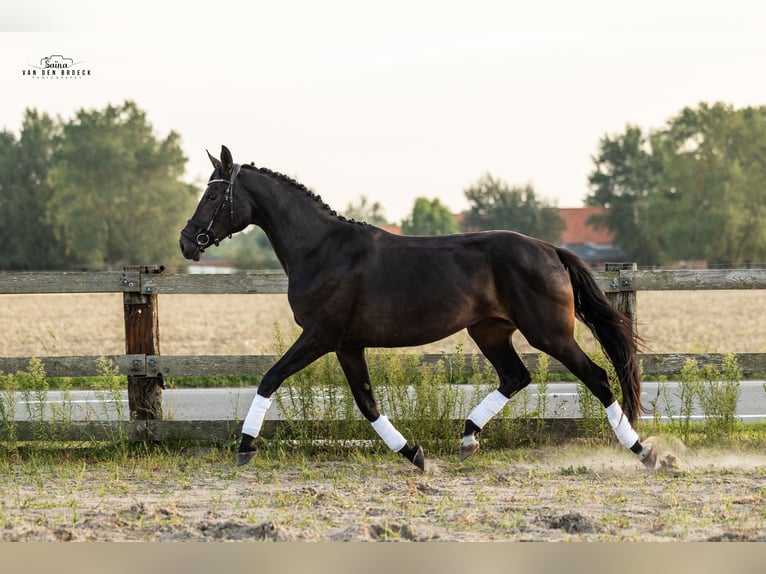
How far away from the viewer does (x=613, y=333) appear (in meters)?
6.90

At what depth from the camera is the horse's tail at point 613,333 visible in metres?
6.86

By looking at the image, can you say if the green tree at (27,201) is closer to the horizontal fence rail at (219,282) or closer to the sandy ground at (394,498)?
the horizontal fence rail at (219,282)

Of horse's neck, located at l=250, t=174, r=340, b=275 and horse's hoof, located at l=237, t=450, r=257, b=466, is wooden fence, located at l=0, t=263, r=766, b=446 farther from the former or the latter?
horse's hoof, located at l=237, t=450, r=257, b=466

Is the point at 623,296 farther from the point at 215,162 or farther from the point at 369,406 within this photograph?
the point at 215,162

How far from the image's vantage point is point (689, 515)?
16.7ft

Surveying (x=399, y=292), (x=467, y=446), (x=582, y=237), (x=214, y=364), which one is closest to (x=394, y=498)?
(x=467, y=446)

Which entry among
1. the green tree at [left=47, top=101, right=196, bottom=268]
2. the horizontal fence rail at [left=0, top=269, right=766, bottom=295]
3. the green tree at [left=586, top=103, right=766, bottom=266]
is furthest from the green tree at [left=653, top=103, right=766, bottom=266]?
the horizontal fence rail at [left=0, top=269, right=766, bottom=295]

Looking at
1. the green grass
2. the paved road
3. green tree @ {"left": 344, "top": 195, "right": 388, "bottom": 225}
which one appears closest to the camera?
the green grass

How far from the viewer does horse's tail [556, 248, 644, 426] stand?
6.86 m

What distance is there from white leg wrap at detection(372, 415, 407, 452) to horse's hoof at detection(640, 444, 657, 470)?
69.2 inches

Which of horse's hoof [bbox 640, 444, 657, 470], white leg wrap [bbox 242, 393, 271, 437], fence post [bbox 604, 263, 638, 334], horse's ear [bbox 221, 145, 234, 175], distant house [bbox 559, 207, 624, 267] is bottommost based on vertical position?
horse's hoof [bbox 640, 444, 657, 470]

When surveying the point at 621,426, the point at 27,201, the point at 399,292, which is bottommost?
the point at 621,426

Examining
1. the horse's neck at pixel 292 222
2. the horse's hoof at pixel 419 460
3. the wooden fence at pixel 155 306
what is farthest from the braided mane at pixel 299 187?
the horse's hoof at pixel 419 460

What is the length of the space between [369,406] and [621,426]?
1.86 metres
